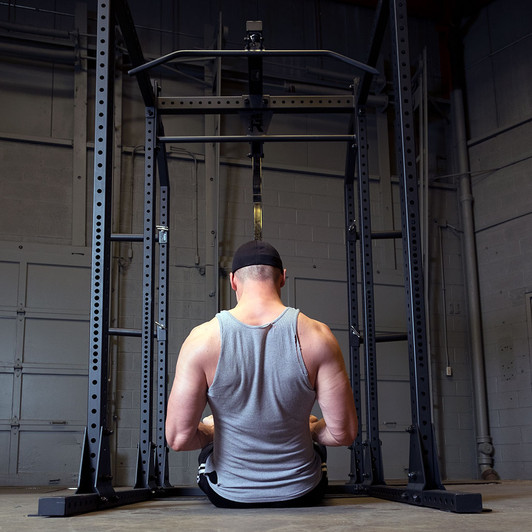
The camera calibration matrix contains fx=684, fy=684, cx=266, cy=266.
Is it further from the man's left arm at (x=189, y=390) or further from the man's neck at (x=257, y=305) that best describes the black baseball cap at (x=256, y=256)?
the man's left arm at (x=189, y=390)

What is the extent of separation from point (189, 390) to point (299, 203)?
239 inches

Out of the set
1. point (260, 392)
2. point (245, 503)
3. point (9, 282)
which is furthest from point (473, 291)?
point (260, 392)

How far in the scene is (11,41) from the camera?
7742mm

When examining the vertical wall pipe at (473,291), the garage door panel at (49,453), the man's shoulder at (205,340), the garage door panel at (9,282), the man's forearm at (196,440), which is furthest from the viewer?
the vertical wall pipe at (473,291)

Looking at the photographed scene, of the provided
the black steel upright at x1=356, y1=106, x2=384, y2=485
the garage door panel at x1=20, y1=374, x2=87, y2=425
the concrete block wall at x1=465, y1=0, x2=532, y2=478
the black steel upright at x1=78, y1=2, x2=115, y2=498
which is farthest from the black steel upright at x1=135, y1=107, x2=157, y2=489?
the concrete block wall at x1=465, y1=0, x2=532, y2=478

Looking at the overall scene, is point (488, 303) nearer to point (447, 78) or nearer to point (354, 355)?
point (447, 78)

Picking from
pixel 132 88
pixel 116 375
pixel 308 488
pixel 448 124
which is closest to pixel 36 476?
pixel 116 375

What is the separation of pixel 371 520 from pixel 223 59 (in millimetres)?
7090

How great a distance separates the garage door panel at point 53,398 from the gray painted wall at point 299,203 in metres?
0.08

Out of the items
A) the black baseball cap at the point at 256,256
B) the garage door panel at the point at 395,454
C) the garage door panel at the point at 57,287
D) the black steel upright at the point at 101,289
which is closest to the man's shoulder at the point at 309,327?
the black baseball cap at the point at 256,256

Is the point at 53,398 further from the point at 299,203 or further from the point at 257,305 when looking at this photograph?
the point at 257,305

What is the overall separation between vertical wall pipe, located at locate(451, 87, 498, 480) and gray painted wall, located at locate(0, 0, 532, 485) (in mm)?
107

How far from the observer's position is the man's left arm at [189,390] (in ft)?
7.88

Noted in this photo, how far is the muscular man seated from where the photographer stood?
2400 mm
